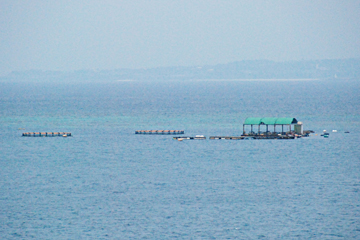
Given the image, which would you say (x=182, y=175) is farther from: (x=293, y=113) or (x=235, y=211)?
(x=293, y=113)

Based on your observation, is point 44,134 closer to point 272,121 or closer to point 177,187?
point 272,121

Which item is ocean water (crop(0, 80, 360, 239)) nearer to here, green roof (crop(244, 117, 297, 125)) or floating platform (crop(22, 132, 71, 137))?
floating platform (crop(22, 132, 71, 137))

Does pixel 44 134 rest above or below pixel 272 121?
below

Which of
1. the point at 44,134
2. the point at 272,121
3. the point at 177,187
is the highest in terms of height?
the point at 272,121

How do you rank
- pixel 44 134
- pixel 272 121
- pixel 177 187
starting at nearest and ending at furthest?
pixel 177 187, pixel 272 121, pixel 44 134

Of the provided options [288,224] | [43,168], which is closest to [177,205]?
[288,224]

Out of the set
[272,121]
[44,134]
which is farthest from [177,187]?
[44,134]

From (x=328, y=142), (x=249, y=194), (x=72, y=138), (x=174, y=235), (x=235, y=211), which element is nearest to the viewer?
(x=174, y=235)

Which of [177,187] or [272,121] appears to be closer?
[177,187]

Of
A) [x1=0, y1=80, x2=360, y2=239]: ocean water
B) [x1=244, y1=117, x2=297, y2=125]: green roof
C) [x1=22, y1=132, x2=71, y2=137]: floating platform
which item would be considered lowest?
[x1=0, y1=80, x2=360, y2=239]: ocean water

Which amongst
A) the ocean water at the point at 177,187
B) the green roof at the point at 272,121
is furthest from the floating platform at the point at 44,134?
the green roof at the point at 272,121

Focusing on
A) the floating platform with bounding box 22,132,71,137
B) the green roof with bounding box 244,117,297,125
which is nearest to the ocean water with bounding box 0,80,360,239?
the floating platform with bounding box 22,132,71,137

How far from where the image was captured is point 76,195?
64188mm

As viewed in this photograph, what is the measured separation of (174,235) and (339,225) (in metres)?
15.9
